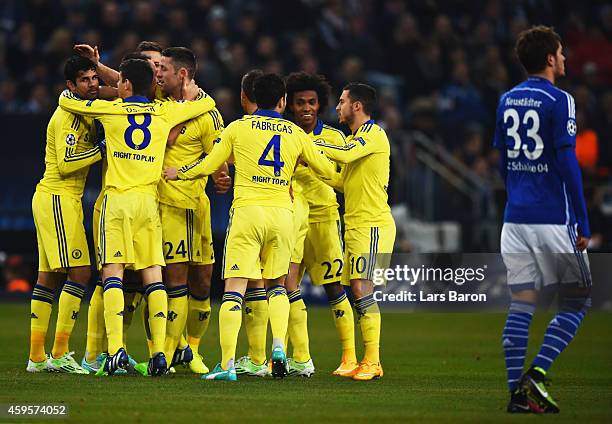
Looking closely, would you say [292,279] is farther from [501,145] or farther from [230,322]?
[501,145]

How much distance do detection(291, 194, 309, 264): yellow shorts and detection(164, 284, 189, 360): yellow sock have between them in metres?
0.98

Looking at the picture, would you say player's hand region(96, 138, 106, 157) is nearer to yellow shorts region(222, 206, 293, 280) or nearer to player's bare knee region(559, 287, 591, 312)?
yellow shorts region(222, 206, 293, 280)

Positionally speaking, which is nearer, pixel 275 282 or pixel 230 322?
pixel 230 322

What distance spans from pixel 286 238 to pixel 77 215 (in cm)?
182

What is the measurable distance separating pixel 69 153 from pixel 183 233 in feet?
3.73

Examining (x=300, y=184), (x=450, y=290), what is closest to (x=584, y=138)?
(x=450, y=290)

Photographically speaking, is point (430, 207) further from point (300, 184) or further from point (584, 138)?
point (300, 184)

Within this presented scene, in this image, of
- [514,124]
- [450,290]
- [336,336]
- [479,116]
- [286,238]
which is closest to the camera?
[514,124]

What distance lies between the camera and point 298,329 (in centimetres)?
994

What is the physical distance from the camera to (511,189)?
7.80 metres

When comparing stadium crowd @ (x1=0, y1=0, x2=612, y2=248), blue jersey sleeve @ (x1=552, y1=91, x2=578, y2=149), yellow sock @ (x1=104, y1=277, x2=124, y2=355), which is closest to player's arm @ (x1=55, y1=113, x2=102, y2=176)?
yellow sock @ (x1=104, y1=277, x2=124, y2=355)

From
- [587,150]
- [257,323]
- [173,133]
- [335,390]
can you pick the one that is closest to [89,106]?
[173,133]

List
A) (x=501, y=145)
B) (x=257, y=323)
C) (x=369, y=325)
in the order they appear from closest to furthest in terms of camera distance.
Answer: (x=501, y=145), (x=257, y=323), (x=369, y=325)

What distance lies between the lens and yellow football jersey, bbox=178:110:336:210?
9164mm
